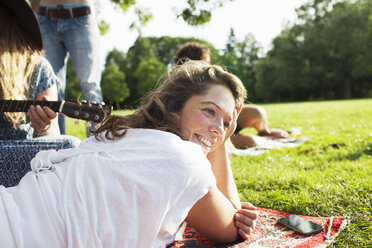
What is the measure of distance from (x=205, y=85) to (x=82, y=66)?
2700 mm

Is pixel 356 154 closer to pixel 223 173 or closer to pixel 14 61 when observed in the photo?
pixel 223 173

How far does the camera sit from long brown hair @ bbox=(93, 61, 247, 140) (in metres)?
2.11

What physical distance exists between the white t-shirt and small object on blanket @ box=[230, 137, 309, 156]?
3.48 metres

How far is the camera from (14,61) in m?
2.76

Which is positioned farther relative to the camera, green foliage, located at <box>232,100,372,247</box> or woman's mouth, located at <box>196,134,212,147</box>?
green foliage, located at <box>232,100,372,247</box>

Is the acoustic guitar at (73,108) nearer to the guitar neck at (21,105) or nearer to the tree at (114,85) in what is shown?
the guitar neck at (21,105)

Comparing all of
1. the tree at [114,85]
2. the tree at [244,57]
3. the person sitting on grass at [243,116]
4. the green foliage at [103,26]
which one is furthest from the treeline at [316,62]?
the person sitting on grass at [243,116]

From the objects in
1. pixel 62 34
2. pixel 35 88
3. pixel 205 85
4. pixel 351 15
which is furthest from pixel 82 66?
pixel 351 15

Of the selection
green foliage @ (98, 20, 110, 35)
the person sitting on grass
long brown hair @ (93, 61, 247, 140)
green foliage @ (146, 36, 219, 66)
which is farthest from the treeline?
long brown hair @ (93, 61, 247, 140)

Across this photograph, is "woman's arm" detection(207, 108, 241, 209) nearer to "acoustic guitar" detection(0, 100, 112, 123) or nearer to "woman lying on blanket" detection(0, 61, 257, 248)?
"woman lying on blanket" detection(0, 61, 257, 248)

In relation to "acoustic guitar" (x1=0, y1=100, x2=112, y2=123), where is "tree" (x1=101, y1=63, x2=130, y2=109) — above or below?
below

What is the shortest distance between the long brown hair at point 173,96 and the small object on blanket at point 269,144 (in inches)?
107

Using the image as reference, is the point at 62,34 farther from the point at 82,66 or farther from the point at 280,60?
the point at 280,60

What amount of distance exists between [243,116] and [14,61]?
4.21 m
